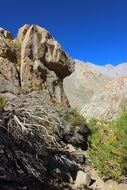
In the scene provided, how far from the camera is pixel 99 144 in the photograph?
13.9 m

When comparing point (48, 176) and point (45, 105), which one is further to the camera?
point (45, 105)

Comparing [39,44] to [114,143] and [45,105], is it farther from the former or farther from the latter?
[114,143]

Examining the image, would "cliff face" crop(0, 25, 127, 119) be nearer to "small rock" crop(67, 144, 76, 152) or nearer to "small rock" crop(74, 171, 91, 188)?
"small rock" crop(67, 144, 76, 152)

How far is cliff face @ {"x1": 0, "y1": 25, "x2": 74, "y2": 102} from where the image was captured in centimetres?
1831

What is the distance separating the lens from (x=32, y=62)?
19844mm

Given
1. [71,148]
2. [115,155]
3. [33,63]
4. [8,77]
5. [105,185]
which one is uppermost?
[33,63]

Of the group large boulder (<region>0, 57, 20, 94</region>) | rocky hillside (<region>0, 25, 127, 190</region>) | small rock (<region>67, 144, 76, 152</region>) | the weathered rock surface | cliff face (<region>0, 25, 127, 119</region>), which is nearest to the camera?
rocky hillside (<region>0, 25, 127, 190</region>)

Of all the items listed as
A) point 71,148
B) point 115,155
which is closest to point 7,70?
point 71,148

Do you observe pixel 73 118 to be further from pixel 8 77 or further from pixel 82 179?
pixel 82 179

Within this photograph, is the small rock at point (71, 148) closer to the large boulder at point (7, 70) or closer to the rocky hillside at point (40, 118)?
the rocky hillside at point (40, 118)

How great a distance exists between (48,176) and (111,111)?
49.4 feet

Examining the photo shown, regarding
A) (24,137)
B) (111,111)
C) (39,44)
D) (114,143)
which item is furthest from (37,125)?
(111,111)

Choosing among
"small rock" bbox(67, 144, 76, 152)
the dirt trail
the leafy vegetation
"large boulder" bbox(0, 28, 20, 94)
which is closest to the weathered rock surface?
"large boulder" bbox(0, 28, 20, 94)

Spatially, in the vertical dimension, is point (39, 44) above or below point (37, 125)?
above
